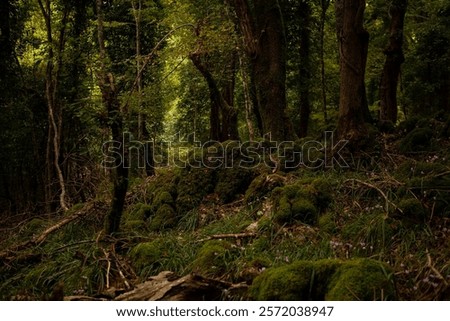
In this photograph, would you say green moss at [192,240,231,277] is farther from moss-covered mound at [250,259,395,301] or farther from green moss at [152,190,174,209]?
green moss at [152,190,174,209]

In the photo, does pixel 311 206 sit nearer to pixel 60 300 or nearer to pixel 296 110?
pixel 60 300

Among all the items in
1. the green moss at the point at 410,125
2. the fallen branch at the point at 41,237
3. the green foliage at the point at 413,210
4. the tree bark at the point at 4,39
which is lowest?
the fallen branch at the point at 41,237

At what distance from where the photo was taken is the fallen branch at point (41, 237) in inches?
210

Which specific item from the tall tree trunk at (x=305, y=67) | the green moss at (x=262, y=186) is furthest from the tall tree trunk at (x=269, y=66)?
the tall tree trunk at (x=305, y=67)

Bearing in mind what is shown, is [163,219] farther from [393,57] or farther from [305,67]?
[305,67]

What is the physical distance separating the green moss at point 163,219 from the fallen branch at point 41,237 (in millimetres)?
1189

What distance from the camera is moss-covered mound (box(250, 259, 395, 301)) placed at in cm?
273

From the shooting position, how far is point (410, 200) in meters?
4.32

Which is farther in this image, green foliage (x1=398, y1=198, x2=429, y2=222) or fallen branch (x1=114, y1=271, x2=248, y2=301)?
green foliage (x1=398, y1=198, x2=429, y2=222)

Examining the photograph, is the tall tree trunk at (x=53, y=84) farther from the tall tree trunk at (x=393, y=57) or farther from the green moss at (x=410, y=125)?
the tall tree trunk at (x=393, y=57)

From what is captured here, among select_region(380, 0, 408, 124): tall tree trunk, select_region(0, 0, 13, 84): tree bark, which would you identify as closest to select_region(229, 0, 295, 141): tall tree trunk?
select_region(380, 0, 408, 124): tall tree trunk

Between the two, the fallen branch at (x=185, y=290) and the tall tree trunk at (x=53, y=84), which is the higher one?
the tall tree trunk at (x=53, y=84)

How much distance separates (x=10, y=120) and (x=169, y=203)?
688 centimetres

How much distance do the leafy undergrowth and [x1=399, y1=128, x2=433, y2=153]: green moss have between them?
147 mm
